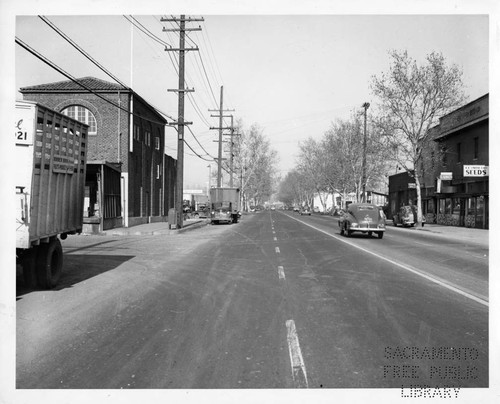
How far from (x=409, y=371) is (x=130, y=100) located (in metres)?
29.4

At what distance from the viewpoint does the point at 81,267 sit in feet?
39.9

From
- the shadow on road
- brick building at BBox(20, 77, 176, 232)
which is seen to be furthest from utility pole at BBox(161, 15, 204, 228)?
the shadow on road

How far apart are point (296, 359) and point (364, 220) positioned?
1848cm

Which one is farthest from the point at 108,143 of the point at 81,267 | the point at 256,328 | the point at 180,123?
the point at 256,328

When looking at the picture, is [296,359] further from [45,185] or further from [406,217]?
[406,217]

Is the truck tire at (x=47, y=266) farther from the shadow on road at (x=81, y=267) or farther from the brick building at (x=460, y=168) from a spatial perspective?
the brick building at (x=460, y=168)

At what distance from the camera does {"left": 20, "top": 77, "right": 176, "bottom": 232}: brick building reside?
2758cm

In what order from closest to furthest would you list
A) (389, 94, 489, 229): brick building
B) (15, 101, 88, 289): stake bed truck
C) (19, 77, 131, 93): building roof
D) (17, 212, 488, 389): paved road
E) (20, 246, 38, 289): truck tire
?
(17, 212, 488, 389): paved road, (15, 101, 88, 289): stake bed truck, (20, 246, 38, 289): truck tire, (19, 77, 131, 93): building roof, (389, 94, 489, 229): brick building

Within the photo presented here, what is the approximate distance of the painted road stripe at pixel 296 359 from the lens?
435cm

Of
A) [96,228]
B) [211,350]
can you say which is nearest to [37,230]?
[211,350]

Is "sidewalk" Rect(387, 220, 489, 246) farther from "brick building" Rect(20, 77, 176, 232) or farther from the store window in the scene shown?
"brick building" Rect(20, 77, 176, 232)

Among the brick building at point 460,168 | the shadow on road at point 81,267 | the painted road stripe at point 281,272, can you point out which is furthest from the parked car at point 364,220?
the shadow on road at point 81,267

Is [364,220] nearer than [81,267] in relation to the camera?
No

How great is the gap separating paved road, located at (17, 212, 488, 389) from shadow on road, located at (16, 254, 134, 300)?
0.43 ft
